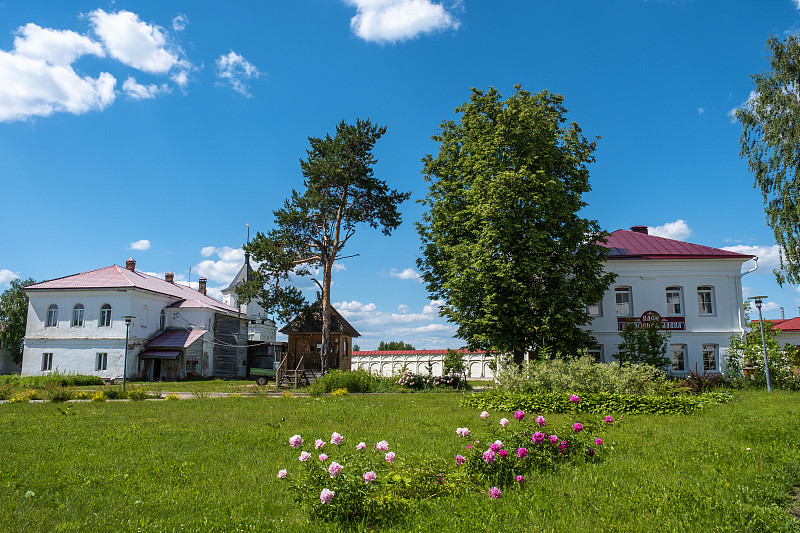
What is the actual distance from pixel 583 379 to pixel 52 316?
124 feet

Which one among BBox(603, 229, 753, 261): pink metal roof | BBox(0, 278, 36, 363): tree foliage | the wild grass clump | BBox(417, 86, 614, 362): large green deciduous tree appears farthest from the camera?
BBox(0, 278, 36, 363): tree foliage

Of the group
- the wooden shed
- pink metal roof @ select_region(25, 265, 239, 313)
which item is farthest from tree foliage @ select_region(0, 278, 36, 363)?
the wooden shed

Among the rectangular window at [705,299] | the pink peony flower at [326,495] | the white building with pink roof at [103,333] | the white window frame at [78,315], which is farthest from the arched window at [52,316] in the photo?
the rectangular window at [705,299]

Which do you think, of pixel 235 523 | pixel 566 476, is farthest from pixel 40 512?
pixel 566 476

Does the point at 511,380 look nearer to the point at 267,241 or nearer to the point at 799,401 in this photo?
the point at 799,401

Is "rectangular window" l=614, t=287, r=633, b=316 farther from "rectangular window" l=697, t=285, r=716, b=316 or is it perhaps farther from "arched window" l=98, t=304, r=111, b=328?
"arched window" l=98, t=304, r=111, b=328

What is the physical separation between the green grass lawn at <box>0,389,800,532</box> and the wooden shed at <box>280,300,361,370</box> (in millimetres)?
19888

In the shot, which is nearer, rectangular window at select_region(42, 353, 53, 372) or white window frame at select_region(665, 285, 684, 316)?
white window frame at select_region(665, 285, 684, 316)

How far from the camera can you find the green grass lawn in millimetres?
4984

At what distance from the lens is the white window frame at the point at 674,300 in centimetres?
2583

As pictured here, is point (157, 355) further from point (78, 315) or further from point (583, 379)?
point (583, 379)

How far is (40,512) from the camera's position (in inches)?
214

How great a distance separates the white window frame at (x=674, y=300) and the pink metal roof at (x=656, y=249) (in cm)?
166

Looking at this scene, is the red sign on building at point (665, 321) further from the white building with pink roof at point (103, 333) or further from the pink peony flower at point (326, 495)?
the white building with pink roof at point (103, 333)
